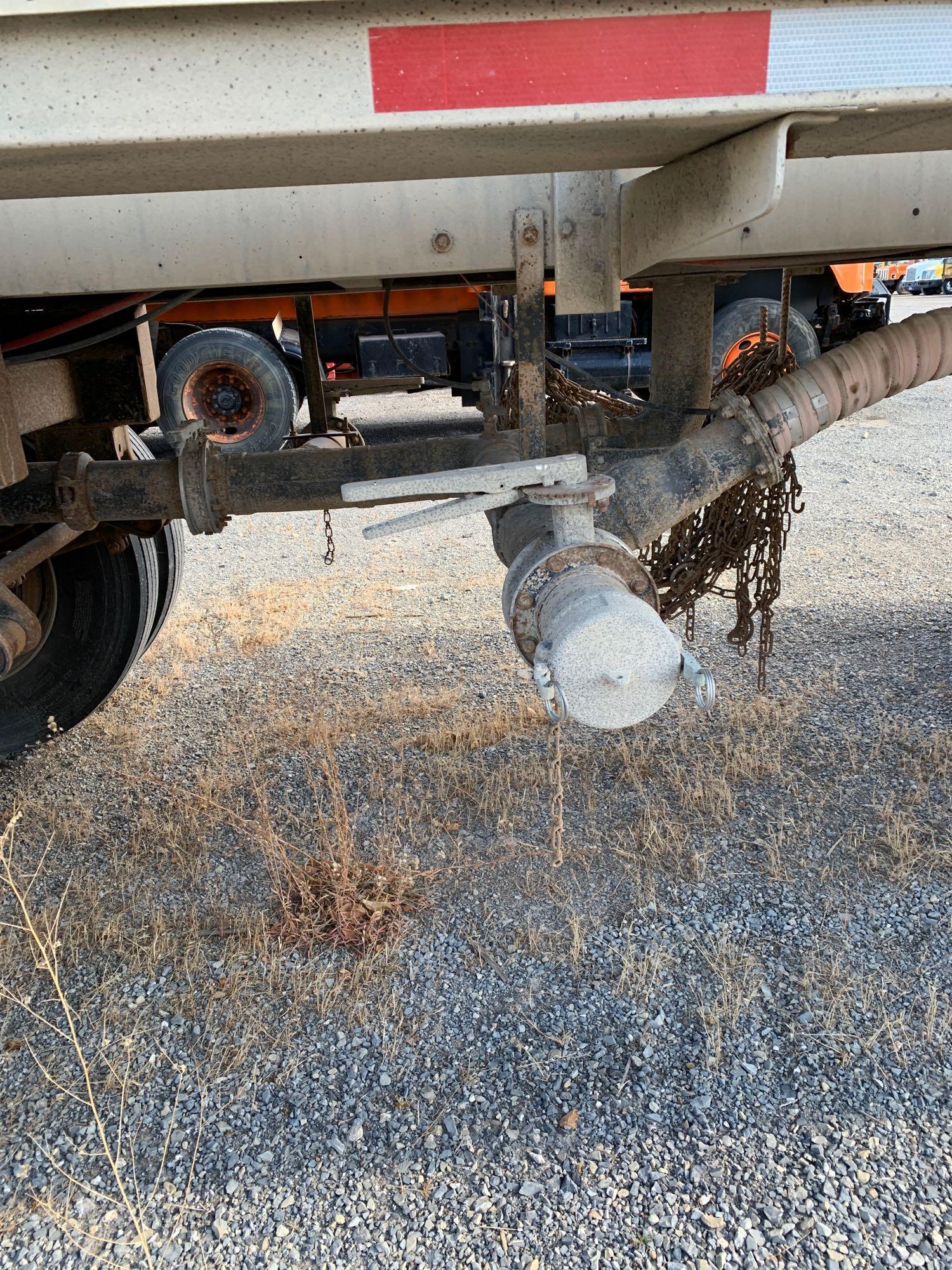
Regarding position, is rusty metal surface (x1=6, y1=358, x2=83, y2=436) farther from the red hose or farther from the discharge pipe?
the discharge pipe

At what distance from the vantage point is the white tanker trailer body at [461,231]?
1.15 metres

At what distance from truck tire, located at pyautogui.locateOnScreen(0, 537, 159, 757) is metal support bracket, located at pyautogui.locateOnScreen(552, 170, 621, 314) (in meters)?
1.68

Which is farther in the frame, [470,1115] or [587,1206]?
[470,1115]

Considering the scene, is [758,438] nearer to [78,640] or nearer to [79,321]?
[79,321]

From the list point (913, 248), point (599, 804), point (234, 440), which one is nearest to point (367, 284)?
point (913, 248)

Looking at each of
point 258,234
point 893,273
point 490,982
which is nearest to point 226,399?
point 258,234

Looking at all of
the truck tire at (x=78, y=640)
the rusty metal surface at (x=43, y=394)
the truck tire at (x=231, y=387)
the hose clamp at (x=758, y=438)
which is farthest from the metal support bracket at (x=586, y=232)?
the truck tire at (x=231, y=387)

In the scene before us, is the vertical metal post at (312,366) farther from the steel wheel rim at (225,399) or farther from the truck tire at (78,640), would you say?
the steel wheel rim at (225,399)

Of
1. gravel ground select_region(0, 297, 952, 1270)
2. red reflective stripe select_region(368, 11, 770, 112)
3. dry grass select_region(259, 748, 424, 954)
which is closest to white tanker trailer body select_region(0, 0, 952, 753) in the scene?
red reflective stripe select_region(368, 11, 770, 112)

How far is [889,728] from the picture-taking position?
3176 mm

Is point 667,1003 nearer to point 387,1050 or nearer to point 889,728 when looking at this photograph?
point 387,1050

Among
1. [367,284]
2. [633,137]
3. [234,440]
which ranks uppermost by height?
[633,137]

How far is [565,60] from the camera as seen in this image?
1.17 m

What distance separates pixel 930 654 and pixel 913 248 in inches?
68.9
